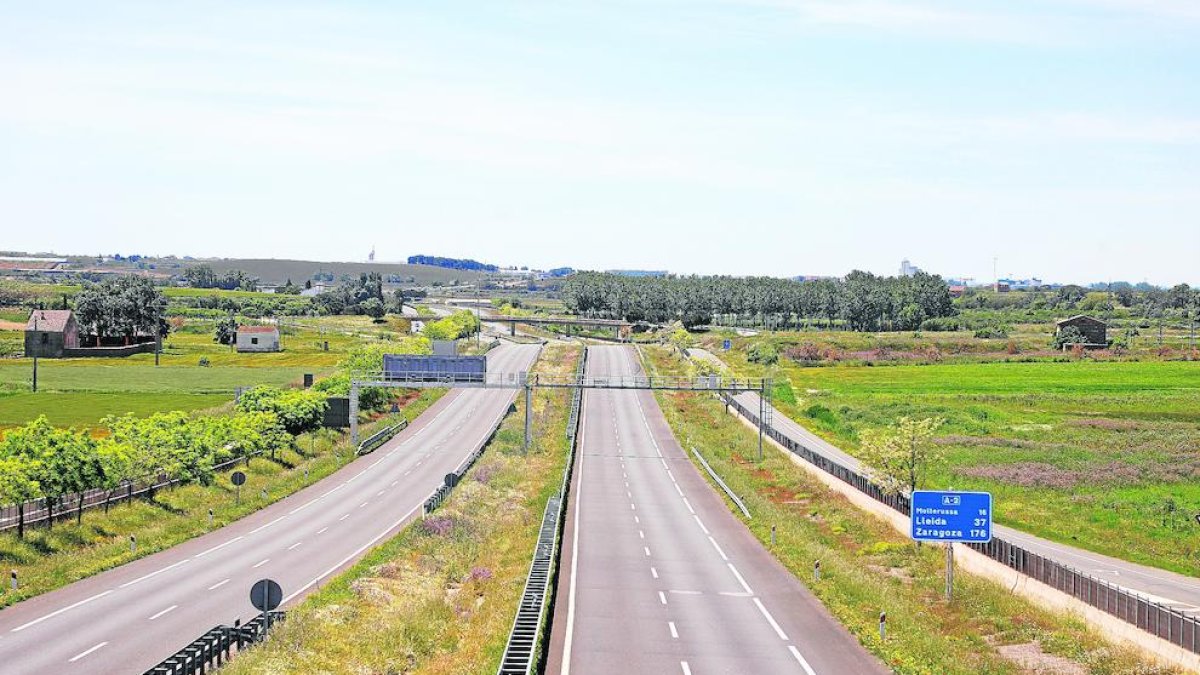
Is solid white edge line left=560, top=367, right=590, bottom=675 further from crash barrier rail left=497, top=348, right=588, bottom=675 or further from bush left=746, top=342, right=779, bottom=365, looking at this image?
bush left=746, top=342, right=779, bottom=365

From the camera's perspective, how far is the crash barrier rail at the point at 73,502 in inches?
2137

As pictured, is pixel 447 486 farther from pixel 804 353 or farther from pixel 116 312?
pixel 116 312

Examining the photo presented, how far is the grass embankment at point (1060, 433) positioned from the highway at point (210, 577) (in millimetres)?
37584

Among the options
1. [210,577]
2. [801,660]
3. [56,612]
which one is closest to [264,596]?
[56,612]

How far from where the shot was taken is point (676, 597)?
46031 millimetres

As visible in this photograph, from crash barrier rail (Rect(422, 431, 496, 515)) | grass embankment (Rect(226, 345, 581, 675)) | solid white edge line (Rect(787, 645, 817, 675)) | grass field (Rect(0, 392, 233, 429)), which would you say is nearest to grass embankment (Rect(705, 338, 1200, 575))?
solid white edge line (Rect(787, 645, 817, 675))

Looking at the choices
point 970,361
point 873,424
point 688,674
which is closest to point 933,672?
point 688,674

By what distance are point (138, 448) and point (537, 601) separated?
112 feet

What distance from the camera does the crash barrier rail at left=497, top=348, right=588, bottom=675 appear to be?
33281 mm

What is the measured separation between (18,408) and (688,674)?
87.7 meters

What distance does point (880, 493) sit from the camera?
2667 inches

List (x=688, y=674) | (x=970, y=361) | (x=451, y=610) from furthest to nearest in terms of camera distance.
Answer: (x=970, y=361) → (x=451, y=610) → (x=688, y=674)

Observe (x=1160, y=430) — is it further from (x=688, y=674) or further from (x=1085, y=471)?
(x=688, y=674)

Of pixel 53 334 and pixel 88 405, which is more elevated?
pixel 53 334
